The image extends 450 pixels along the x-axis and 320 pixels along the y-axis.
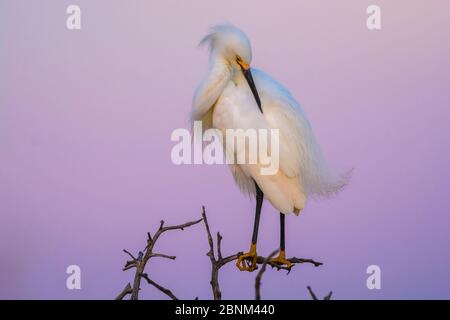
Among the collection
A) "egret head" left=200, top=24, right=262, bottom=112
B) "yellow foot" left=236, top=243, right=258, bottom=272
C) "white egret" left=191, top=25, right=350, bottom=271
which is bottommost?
"yellow foot" left=236, top=243, right=258, bottom=272

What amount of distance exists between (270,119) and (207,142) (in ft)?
1.26

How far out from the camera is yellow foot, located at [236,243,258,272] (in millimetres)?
2889

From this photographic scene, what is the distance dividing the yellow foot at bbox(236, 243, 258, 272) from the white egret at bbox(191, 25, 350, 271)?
0.18ft

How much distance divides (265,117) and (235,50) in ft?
1.03

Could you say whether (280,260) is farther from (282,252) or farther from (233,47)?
(233,47)

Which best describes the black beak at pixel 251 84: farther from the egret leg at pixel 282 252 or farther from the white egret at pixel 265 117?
the egret leg at pixel 282 252

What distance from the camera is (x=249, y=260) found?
9.61 ft

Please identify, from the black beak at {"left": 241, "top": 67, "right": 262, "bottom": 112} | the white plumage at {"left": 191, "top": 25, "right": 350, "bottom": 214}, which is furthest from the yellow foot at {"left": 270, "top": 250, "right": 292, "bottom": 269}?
the black beak at {"left": 241, "top": 67, "right": 262, "bottom": 112}

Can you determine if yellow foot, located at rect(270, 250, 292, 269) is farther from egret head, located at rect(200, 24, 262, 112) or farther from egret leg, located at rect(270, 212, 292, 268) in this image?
egret head, located at rect(200, 24, 262, 112)

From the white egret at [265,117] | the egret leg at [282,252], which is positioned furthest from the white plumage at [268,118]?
the egret leg at [282,252]

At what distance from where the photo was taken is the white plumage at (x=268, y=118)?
3006 mm

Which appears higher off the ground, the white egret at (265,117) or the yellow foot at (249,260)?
the white egret at (265,117)
